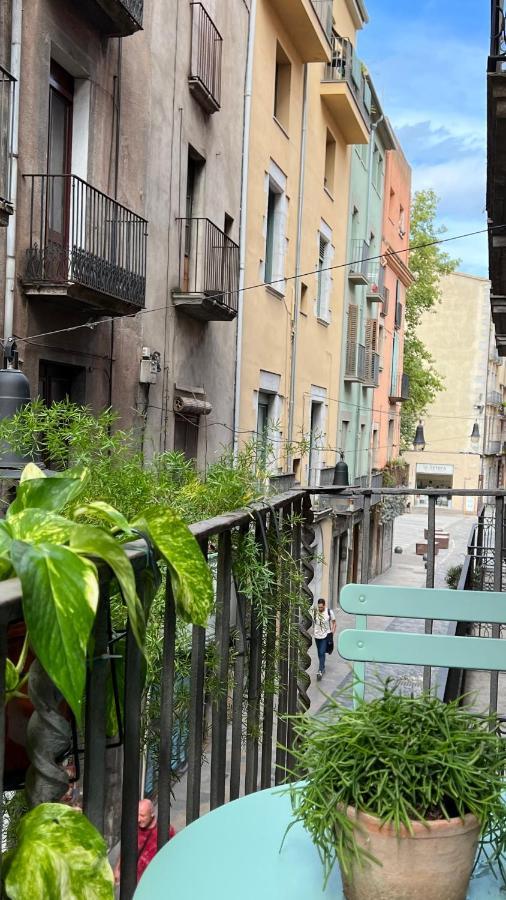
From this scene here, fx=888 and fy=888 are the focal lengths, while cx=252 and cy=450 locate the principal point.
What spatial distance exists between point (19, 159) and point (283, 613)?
547 cm

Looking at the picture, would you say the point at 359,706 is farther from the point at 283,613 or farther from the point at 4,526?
the point at 283,613

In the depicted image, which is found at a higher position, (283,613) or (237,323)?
(237,323)

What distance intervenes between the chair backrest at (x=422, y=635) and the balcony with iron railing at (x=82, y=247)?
560 cm

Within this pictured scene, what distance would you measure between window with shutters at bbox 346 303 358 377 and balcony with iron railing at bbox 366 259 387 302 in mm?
2274

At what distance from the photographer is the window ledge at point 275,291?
13924 millimetres

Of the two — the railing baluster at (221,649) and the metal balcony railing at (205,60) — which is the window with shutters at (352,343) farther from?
the railing baluster at (221,649)

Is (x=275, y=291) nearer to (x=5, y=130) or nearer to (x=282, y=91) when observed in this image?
(x=282, y=91)

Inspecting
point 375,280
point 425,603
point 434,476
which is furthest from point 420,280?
point 425,603

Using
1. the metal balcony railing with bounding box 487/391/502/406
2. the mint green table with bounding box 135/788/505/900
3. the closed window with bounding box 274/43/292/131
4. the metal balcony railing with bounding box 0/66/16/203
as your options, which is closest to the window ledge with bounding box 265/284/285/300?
the closed window with bounding box 274/43/292/131

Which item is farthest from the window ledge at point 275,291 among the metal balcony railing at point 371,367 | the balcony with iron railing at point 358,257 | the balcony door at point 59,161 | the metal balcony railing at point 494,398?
the metal balcony railing at point 494,398

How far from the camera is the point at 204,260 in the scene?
10.7 m

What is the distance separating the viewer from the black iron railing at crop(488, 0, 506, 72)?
4078 mm

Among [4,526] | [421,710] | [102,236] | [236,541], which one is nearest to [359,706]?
[421,710]

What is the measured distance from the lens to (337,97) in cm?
1712
